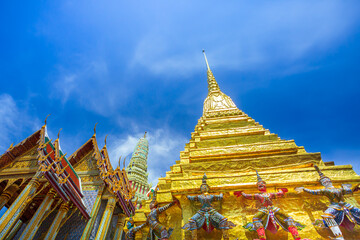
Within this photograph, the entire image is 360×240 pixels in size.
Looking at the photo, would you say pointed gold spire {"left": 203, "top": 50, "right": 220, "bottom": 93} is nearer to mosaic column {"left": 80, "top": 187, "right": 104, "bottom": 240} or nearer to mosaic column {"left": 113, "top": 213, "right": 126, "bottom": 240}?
mosaic column {"left": 113, "top": 213, "right": 126, "bottom": 240}

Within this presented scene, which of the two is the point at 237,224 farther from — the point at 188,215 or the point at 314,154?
the point at 314,154

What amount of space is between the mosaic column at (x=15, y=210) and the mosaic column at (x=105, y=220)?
238cm

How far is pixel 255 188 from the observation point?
464 cm

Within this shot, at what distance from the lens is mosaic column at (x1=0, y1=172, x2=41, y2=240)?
450 centimetres

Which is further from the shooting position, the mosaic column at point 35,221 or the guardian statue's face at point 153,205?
the mosaic column at point 35,221

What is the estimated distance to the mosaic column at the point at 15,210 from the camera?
450 centimetres

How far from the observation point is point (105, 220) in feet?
22.1

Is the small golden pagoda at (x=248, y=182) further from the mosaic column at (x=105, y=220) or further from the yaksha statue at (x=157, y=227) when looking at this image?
the mosaic column at (x=105, y=220)

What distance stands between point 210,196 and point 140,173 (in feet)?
50.6

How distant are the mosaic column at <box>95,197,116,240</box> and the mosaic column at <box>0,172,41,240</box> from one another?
2.38m

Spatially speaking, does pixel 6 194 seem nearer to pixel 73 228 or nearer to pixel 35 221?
pixel 35 221

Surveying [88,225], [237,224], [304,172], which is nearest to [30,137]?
[88,225]

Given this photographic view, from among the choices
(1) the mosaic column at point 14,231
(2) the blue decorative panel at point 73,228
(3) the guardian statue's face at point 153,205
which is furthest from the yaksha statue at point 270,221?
(1) the mosaic column at point 14,231

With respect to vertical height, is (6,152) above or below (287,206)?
above
